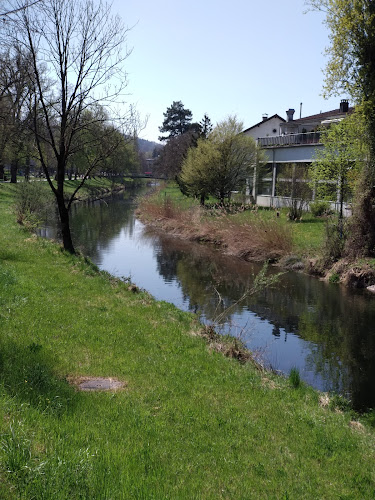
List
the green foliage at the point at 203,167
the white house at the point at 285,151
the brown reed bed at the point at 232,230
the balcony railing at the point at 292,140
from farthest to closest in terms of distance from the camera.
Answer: the green foliage at the point at 203,167 → the white house at the point at 285,151 → the balcony railing at the point at 292,140 → the brown reed bed at the point at 232,230

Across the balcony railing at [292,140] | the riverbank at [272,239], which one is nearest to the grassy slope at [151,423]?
the riverbank at [272,239]

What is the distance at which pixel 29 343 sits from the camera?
7453 millimetres

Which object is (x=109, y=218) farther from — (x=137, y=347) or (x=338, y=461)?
(x=338, y=461)

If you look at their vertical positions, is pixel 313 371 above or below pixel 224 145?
below

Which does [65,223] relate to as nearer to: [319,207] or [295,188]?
[319,207]

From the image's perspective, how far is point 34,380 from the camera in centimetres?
585

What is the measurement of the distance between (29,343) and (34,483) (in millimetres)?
4090

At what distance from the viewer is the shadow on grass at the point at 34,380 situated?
5277 mm

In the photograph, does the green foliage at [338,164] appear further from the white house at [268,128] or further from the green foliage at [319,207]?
the white house at [268,128]

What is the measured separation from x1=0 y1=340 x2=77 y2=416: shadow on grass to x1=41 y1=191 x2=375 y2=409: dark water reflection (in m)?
5.14

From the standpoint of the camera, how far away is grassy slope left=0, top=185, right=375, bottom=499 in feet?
13.5

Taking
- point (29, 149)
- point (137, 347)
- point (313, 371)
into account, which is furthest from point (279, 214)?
point (137, 347)

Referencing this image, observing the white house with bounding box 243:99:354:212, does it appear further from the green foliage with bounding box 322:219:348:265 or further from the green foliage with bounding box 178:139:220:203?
the green foliage with bounding box 322:219:348:265

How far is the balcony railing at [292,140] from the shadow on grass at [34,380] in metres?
31.4
